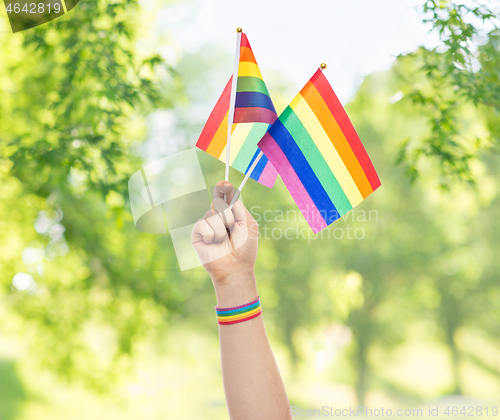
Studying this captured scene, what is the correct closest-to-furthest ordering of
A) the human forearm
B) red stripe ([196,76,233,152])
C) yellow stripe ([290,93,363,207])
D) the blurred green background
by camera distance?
the human forearm, yellow stripe ([290,93,363,207]), red stripe ([196,76,233,152]), the blurred green background

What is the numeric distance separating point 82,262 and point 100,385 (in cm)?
145

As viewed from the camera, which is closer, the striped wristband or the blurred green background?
the striped wristband

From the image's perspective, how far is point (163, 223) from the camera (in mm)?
1585

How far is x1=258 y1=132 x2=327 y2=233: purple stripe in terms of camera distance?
1.19 meters

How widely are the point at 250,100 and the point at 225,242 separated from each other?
456 millimetres

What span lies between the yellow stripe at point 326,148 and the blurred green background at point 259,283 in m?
2.53

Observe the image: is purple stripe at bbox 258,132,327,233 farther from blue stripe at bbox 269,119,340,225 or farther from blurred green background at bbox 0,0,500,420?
blurred green background at bbox 0,0,500,420

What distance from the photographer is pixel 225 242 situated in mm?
1096

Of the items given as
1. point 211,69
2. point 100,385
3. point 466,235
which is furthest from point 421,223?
point 100,385

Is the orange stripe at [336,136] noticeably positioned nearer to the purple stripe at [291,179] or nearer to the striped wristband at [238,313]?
the purple stripe at [291,179]

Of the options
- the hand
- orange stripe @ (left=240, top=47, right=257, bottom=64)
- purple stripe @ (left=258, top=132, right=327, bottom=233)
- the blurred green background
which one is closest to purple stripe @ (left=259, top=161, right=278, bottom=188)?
purple stripe @ (left=258, top=132, right=327, bottom=233)

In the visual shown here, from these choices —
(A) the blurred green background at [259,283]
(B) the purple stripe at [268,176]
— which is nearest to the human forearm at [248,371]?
(B) the purple stripe at [268,176]

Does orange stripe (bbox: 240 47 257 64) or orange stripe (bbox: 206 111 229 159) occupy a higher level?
orange stripe (bbox: 240 47 257 64)

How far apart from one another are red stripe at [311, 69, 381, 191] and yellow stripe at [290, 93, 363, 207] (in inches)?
2.1
